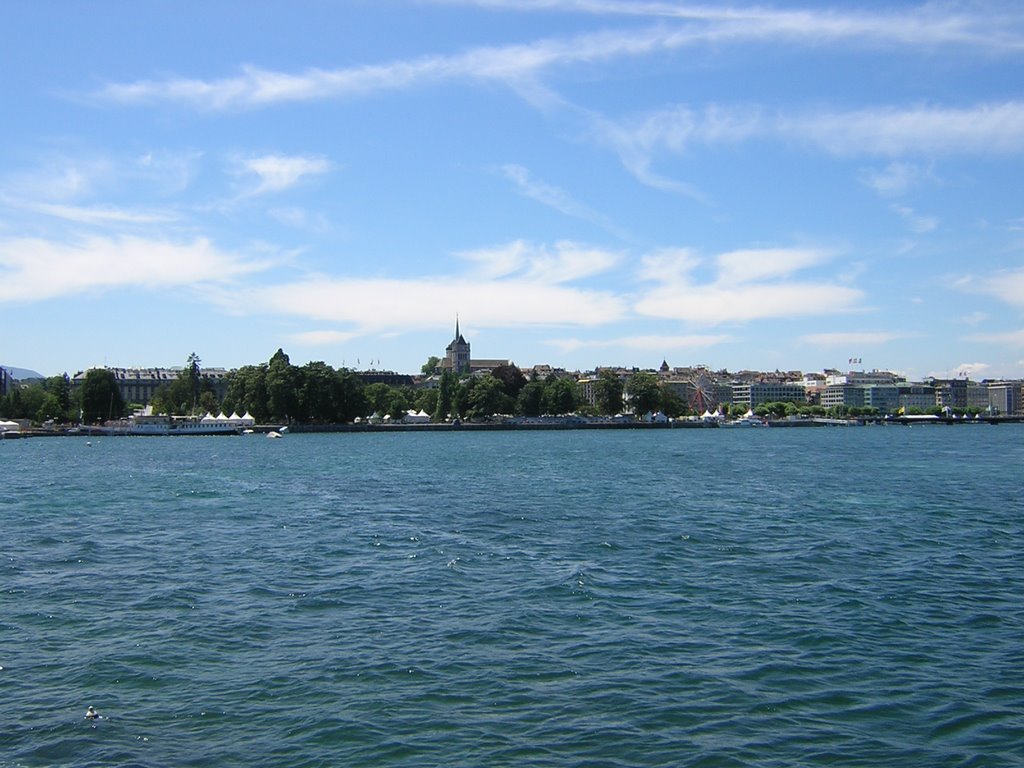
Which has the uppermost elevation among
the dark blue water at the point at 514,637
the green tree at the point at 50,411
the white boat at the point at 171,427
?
the green tree at the point at 50,411

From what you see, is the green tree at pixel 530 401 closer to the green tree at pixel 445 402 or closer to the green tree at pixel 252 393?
the green tree at pixel 445 402

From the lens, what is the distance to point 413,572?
2097 cm

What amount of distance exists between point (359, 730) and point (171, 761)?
2.11m

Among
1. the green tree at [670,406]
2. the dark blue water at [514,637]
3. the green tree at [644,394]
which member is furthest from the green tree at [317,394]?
the dark blue water at [514,637]

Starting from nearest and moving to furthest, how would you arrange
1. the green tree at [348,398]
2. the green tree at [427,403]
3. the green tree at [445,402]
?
the green tree at [348,398], the green tree at [445,402], the green tree at [427,403]

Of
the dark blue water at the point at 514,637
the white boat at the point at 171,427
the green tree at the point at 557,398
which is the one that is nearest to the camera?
the dark blue water at the point at 514,637

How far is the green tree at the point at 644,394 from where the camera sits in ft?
552

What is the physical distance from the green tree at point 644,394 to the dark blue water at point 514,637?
134821 mm

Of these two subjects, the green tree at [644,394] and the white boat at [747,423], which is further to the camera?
the white boat at [747,423]

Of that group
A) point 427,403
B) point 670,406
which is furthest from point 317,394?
point 670,406

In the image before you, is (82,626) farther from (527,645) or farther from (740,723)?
(740,723)

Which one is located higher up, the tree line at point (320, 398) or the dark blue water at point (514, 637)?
the tree line at point (320, 398)

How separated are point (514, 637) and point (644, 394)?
154582 mm

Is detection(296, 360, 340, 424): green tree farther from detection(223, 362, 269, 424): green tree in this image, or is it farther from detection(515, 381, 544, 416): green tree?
detection(515, 381, 544, 416): green tree
